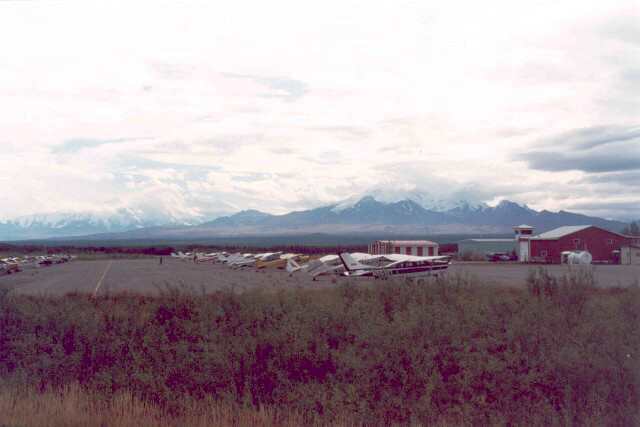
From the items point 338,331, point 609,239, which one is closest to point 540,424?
point 338,331

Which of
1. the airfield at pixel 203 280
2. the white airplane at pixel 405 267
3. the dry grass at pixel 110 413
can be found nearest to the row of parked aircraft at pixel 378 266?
the white airplane at pixel 405 267

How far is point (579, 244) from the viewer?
64.1m

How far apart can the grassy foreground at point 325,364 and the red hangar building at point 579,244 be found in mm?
52034

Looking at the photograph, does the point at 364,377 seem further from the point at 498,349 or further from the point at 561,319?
the point at 561,319

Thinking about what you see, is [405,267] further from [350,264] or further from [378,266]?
[350,264]

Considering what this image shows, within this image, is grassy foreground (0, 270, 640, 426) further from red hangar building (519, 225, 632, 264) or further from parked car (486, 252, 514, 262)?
parked car (486, 252, 514, 262)

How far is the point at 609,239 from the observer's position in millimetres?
65125

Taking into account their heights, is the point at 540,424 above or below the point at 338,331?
below

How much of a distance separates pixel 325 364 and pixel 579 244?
60187mm

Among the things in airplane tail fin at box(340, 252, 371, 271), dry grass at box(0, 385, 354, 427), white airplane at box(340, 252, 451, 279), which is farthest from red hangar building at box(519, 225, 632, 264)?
dry grass at box(0, 385, 354, 427)

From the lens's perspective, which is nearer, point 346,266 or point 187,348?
point 187,348

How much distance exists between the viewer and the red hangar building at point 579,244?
210 feet

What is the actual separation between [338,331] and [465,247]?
229ft

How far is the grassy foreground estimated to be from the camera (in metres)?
9.73
